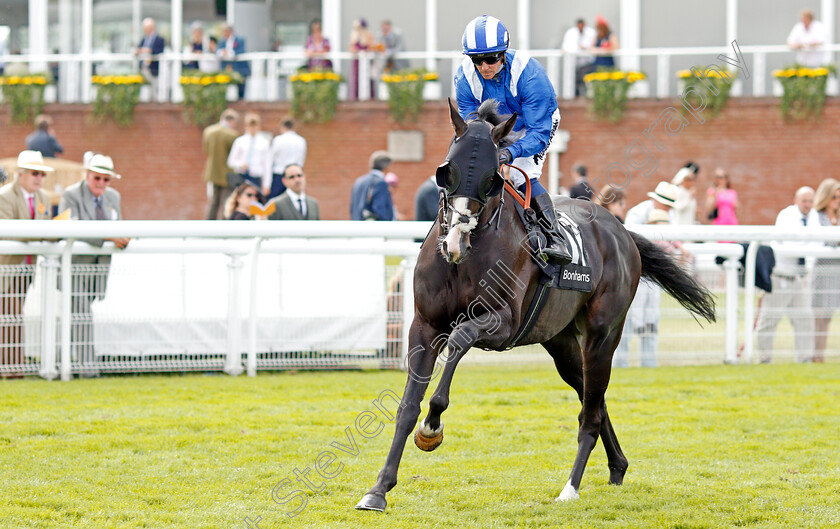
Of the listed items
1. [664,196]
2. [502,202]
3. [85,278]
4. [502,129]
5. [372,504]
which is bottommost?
[372,504]

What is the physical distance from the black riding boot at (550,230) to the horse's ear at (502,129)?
0.64m

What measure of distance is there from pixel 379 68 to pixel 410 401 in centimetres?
1524

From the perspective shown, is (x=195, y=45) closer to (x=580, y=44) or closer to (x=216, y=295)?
(x=580, y=44)

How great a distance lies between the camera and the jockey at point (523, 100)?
512cm

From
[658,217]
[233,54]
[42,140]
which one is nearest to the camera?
[658,217]

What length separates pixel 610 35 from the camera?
60.7ft

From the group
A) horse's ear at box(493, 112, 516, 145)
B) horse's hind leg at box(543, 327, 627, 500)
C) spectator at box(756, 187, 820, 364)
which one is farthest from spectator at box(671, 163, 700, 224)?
horse's ear at box(493, 112, 516, 145)

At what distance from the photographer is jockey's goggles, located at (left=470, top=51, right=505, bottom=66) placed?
4.99 metres

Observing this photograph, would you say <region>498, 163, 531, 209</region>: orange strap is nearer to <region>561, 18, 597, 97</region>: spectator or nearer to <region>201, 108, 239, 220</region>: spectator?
<region>201, 108, 239, 220</region>: spectator

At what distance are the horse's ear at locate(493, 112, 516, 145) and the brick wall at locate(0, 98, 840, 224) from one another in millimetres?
13063

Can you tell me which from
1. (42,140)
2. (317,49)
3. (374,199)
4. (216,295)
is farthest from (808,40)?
(216,295)

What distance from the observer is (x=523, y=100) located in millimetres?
5242

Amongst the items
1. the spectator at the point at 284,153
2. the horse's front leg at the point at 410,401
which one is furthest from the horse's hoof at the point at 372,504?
the spectator at the point at 284,153

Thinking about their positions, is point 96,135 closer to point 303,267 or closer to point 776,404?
point 303,267
